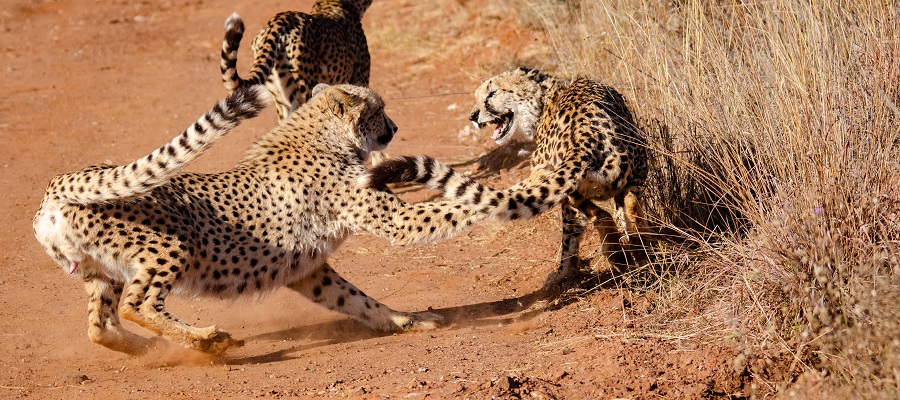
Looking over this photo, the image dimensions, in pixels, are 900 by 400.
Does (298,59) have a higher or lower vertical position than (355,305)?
higher

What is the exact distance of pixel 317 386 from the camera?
4.29 m

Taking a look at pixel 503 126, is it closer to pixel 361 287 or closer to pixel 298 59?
pixel 361 287

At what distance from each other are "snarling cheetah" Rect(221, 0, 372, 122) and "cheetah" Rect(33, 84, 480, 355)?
1.78 meters

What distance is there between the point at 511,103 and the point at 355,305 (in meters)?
1.43

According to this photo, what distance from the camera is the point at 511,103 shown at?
19.3 ft

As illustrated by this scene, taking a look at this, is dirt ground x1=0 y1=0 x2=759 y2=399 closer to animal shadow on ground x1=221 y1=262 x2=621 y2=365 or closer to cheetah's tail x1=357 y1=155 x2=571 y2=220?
animal shadow on ground x1=221 y1=262 x2=621 y2=365

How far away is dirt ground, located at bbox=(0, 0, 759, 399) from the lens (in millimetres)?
4195

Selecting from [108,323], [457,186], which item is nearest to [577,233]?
[457,186]

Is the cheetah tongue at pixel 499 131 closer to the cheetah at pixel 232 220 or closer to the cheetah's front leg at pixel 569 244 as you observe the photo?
the cheetah at pixel 232 220

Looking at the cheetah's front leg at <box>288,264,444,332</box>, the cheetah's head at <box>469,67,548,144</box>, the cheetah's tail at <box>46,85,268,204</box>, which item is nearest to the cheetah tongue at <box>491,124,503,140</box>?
the cheetah's head at <box>469,67,548,144</box>

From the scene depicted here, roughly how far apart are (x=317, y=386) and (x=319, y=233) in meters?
1.14

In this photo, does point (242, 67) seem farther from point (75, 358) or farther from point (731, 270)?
point (731, 270)

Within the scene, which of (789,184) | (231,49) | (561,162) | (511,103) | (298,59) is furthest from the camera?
(298,59)

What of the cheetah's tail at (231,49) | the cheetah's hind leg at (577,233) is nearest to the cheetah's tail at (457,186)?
the cheetah's hind leg at (577,233)
